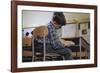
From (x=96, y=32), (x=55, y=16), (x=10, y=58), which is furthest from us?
(x=96, y=32)

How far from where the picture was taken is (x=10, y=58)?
5.98 ft

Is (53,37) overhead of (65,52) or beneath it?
overhead

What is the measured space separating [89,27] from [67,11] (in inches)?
11.6

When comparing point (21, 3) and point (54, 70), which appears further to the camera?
point (54, 70)

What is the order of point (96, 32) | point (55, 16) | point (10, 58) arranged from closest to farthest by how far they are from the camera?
1. point (10, 58)
2. point (55, 16)
3. point (96, 32)

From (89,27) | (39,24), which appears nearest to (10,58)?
(39,24)

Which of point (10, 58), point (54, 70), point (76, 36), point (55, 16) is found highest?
point (55, 16)

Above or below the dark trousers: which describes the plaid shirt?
above

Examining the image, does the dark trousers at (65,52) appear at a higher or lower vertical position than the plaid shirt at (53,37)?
lower

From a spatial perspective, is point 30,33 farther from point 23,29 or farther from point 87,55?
point 87,55

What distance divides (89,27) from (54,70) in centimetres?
57

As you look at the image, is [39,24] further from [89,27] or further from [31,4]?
[89,27]

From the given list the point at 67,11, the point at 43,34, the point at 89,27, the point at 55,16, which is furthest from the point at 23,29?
the point at 89,27

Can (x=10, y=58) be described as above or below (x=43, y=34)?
below
